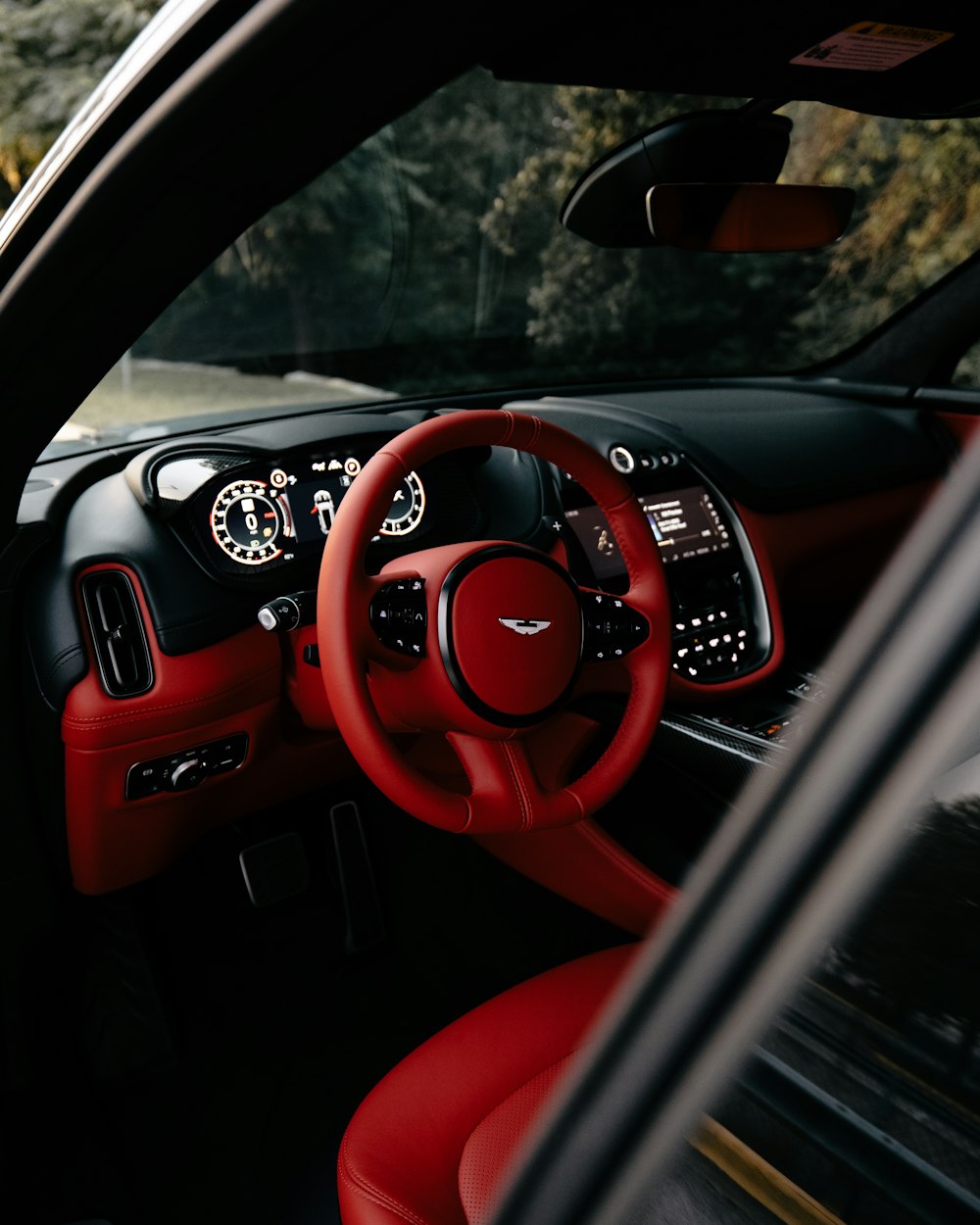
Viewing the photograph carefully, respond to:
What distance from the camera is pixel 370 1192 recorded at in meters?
1.29

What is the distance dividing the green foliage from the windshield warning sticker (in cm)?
400

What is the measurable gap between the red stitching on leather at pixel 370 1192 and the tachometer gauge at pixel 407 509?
1155 mm

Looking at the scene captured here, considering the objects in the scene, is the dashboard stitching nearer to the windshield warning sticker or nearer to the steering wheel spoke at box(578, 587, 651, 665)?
the steering wheel spoke at box(578, 587, 651, 665)

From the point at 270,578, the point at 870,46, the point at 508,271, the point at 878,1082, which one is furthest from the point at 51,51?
the point at 878,1082

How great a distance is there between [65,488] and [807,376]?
2489 mm

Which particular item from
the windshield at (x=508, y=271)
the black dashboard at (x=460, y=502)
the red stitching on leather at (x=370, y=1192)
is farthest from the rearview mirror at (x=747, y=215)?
the windshield at (x=508, y=271)

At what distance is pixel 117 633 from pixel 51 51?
13.4 ft

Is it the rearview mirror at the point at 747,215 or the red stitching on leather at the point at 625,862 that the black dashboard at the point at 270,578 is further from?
the rearview mirror at the point at 747,215

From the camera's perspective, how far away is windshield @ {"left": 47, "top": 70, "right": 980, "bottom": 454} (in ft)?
14.3

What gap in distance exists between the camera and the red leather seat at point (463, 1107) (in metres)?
1.29

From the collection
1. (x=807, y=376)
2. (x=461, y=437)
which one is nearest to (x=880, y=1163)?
(x=461, y=437)

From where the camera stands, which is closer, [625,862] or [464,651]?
[464,651]

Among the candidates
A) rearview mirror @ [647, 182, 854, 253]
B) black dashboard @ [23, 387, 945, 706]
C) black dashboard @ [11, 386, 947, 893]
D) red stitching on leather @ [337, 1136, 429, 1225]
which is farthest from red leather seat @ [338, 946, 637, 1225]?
rearview mirror @ [647, 182, 854, 253]

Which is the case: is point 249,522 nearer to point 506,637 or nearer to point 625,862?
point 506,637
